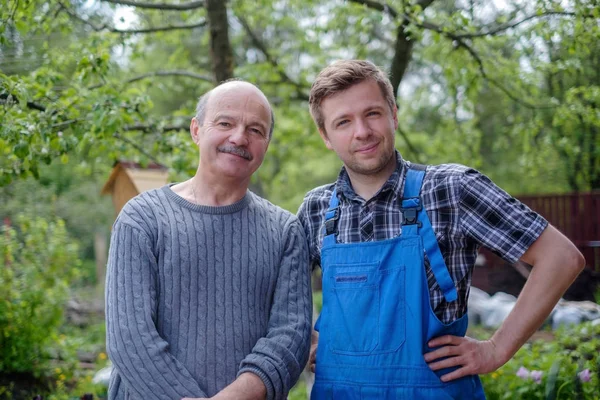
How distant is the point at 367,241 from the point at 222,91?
28.3 inches

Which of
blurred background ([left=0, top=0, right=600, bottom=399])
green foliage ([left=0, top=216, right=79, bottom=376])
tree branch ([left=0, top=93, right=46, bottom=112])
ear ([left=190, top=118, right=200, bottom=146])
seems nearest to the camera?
ear ([left=190, top=118, right=200, bottom=146])

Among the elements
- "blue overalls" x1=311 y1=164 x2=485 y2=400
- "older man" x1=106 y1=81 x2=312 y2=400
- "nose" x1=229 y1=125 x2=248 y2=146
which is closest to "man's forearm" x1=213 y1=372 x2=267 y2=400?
"older man" x1=106 y1=81 x2=312 y2=400

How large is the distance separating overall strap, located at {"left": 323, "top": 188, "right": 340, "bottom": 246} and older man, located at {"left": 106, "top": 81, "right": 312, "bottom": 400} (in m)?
0.11

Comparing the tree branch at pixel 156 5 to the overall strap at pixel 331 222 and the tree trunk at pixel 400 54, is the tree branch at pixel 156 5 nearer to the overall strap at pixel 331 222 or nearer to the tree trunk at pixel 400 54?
the tree trunk at pixel 400 54

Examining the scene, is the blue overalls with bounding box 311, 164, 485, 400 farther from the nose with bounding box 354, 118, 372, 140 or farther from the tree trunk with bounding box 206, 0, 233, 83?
the tree trunk with bounding box 206, 0, 233, 83

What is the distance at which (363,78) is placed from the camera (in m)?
2.12

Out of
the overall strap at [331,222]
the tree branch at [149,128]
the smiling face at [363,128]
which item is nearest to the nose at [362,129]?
the smiling face at [363,128]

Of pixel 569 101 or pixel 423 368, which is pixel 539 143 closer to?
pixel 569 101

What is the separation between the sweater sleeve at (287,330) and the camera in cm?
190

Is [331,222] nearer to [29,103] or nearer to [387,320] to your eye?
[387,320]

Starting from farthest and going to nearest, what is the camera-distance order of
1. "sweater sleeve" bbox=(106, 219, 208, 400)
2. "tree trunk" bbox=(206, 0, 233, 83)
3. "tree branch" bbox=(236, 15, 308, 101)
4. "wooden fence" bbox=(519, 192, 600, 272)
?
"wooden fence" bbox=(519, 192, 600, 272), "tree branch" bbox=(236, 15, 308, 101), "tree trunk" bbox=(206, 0, 233, 83), "sweater sleeve" bbox=(106, 219, 208, 400)

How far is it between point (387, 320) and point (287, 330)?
0.32 meters

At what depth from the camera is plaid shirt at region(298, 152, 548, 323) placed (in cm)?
191

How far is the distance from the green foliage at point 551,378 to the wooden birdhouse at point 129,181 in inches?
92.3
